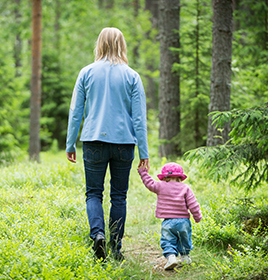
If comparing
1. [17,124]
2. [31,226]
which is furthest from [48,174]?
[17,124]

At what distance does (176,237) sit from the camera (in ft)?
10.9

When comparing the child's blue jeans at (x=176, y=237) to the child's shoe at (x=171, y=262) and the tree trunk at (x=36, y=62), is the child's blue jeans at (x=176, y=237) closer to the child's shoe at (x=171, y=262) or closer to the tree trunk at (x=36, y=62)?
the child's shoe at (x=171, y=262)

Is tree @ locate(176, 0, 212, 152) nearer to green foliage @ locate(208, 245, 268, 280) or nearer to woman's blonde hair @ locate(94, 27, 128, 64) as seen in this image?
woman's blonde hair @ locate(94, 27, 128, 64)

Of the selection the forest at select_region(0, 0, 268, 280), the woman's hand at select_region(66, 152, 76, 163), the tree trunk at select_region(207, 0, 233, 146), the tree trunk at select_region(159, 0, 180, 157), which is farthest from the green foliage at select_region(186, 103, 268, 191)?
the tree trunk at select_region(159, 0, 180, 157)

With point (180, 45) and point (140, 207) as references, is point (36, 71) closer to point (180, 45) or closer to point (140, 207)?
point (180, 45)

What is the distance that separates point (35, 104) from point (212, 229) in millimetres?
8422

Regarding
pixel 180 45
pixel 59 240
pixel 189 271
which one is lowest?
pixel 189 271

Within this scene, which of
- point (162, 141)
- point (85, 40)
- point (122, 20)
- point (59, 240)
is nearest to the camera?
point (59, 240)

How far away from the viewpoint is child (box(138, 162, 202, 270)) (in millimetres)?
3259

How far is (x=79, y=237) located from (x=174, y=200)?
1.04m

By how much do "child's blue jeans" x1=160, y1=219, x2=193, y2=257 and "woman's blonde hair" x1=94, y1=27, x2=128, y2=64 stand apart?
5.77 feet

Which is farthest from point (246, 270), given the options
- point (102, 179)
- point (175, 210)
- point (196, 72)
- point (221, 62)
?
point (196, 72)

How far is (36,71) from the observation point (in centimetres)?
1054

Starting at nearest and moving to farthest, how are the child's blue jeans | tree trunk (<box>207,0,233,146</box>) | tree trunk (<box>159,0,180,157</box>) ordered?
1. the child's blue jeans
2. tree trunk (<box>207,0,233,146</box>)
3. tree trunk (<box>159,0,180,157</box>)
